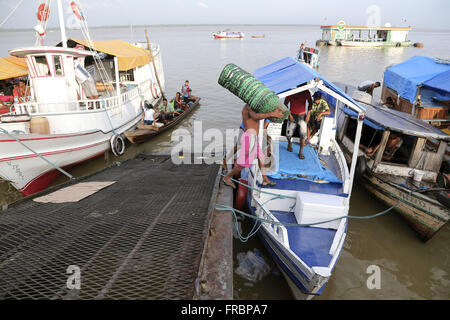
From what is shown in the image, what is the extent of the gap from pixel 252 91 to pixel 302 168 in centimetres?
244

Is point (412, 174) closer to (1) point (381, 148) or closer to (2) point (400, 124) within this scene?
A: (1) point (381, 148)

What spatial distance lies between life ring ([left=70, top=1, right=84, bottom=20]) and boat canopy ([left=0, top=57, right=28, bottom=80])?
3992mm

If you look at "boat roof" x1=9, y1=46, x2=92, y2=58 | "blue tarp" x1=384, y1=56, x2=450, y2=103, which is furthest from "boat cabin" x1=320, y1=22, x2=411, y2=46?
"boat roof" x1=9, y1=46, x2=92, y2=58

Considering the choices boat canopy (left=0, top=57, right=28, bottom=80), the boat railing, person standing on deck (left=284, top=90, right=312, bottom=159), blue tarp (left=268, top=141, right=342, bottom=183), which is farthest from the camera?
boat canopy (left=0, top=57, right=28, bottom=80)

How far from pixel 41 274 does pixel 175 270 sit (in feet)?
3.83

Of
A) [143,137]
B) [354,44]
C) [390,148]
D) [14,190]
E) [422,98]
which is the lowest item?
[14,190]

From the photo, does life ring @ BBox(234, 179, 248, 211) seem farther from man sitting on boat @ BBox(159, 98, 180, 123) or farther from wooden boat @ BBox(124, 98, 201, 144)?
man sitting on boat @ BBox(159, 98, 180, 123)

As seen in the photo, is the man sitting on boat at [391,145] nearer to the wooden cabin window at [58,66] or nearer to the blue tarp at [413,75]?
A: the blue tarp at [413,75]

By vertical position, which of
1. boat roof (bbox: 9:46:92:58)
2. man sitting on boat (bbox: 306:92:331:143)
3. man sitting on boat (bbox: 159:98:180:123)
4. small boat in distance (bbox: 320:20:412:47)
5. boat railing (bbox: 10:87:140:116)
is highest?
small boat in distance (bbox: 320:20:412:47)

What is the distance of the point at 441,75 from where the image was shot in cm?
1038

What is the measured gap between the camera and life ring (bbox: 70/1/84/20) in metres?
9.67

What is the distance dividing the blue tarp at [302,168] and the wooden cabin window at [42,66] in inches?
315

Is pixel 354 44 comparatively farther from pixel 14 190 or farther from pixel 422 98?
pixel 14 190
